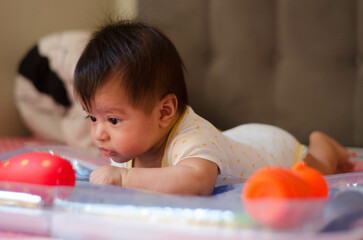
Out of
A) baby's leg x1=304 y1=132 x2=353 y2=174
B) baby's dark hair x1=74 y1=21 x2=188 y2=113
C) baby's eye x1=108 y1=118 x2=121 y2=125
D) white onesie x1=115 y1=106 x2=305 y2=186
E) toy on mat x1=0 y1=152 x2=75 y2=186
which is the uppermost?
baby's dark hair x1=74 y1=21 x2=188 y2=113

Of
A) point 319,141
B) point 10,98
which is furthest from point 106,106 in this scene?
point 10,98

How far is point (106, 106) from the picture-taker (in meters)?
0.90

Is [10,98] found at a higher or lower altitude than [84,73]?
lower

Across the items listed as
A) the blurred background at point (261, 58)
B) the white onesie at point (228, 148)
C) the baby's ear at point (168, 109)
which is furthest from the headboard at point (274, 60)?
the baby's ear at point (168, 109)

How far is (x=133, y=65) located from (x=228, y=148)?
0.28 meters

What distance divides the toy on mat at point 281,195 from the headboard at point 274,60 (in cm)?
107

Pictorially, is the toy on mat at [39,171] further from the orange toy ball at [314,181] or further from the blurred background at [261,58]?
the blurred background at [261,58]

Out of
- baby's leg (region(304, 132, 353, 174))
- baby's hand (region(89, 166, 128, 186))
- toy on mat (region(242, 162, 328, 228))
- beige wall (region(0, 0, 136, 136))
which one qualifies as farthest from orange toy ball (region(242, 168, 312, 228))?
beige wall (region(0, 0, 136, 136))

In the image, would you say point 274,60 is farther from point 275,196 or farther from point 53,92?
point 275,196

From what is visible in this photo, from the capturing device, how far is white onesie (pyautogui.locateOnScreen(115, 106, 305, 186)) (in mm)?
904

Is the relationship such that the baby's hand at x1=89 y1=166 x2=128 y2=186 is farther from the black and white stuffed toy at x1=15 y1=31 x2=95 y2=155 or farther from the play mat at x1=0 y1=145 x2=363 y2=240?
the black and white stuffed toy at x1=15 y1=31 x2=95 y2=155

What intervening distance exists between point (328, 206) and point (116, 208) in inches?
11.0

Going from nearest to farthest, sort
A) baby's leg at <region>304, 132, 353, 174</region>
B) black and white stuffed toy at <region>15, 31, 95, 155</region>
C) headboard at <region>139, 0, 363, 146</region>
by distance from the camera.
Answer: baby's leg at <region>304, 132, 353, 174</region>
headboard at <region>139, 0, 363, 146</region>
black and white stuffed toy at <region>15, 31, 95, 155</region>

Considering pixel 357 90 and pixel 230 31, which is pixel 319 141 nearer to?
pixel 357 90
